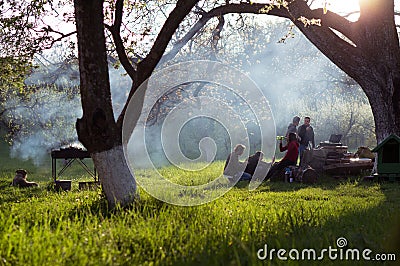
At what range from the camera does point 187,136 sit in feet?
115

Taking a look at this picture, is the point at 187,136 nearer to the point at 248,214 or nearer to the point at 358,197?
the point at 358,197

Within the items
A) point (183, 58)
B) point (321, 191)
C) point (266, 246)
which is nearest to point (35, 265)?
point (266, 246)

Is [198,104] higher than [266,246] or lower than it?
higher

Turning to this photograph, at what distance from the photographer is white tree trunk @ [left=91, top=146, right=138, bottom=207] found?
8.00 metres

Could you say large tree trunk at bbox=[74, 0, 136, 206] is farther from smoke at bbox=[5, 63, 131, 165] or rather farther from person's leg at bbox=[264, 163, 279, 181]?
smoke at bbox=[5, 63, 131, 165]

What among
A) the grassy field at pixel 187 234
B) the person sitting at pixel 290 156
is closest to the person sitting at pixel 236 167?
the person sitting at pixel 290 156

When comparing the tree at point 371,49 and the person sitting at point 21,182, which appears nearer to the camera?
the tree at point 371,49

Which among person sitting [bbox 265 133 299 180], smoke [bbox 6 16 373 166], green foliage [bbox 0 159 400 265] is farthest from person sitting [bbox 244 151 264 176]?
smoke [bbox 6 16 373 166]

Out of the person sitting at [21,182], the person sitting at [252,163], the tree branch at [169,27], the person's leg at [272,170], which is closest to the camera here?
the tree branch at [169,27]

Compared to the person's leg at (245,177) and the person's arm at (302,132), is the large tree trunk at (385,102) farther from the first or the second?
the person's arm at (302,132)

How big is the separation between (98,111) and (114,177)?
3.53ft

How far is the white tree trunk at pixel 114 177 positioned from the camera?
7996mm

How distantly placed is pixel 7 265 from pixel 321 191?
924cm

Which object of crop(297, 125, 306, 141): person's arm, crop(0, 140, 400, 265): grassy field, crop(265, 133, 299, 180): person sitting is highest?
crop(297, 125, 306, 141): person's arm
